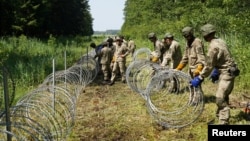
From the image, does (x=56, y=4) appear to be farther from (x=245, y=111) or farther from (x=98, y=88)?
(x=245, y=111)

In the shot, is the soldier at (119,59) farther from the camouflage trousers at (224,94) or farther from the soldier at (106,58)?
the camouflage trousers at (224,94)

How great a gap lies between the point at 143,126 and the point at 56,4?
144 ft

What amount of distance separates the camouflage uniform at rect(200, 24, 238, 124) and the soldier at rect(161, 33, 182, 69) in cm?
344

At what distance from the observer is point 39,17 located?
130 feet

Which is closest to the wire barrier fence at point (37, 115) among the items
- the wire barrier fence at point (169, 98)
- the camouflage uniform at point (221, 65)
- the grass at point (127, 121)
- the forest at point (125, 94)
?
the forest at point (125, 94)

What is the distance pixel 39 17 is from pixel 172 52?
3139 centimetres

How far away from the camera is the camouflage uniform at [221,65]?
6.72 metres

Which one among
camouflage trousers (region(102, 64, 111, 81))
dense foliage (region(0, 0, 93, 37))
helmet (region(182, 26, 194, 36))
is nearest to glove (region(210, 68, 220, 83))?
helmet (region(182, 26, 194, 36))

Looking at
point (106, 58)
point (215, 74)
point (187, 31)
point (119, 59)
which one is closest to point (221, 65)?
point (215, 74)

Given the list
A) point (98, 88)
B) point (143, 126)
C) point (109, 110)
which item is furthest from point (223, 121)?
point (98, 88)

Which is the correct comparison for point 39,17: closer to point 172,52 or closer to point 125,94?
point 125,94

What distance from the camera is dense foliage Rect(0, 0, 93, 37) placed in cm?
3344

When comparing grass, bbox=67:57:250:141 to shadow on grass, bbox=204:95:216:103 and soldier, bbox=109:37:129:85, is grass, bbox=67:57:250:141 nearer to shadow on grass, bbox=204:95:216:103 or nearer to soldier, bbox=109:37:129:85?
shadow on grass, bbox=204:95:216:103

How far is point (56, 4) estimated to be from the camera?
162ft
